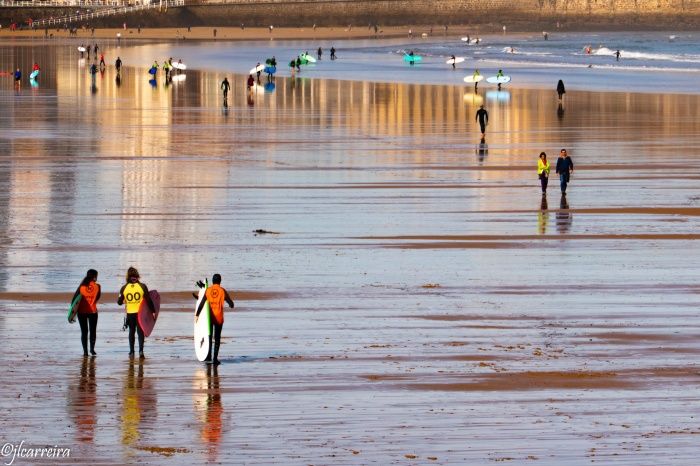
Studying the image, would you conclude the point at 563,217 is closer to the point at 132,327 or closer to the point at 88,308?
the point at 132,327

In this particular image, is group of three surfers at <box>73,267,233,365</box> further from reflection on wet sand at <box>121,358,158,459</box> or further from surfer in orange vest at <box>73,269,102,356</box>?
reflection on wet sand at <box>121,358,158,459</box>

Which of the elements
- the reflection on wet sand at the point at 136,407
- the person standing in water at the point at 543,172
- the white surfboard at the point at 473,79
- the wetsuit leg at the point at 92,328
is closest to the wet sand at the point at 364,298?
the reflection on wet sand at the point at 136,407

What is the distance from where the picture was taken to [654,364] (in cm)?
1834

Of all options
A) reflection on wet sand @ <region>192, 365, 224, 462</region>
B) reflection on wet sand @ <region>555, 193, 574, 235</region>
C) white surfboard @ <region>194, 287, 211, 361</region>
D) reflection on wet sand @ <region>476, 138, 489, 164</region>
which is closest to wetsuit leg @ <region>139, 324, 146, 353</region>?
white surfboard @ <region>194, 287, 211, 361</region>

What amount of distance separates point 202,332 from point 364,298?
16.9 feet

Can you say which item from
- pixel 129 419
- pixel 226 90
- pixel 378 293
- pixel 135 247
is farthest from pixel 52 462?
pixel 226 90

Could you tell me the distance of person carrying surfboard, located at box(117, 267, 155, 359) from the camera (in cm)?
1855

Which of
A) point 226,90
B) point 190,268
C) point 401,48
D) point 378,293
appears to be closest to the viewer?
point 378,293

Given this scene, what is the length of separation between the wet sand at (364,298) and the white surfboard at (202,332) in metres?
0.32

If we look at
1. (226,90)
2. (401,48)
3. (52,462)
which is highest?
(401,48)

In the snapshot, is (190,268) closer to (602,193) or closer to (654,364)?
(654,364)

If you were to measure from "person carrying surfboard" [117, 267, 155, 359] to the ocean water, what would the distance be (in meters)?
61.3

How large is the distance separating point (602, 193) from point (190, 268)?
542 inches

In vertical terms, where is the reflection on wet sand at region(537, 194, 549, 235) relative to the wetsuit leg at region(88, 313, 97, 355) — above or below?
above
